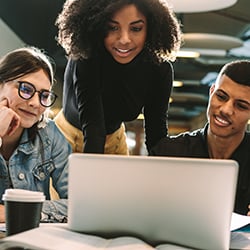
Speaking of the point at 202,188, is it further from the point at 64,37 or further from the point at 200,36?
the point at 200,36

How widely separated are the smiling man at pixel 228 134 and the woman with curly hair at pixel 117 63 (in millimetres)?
152

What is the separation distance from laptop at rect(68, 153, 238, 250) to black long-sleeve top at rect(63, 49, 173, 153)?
3.72 feet

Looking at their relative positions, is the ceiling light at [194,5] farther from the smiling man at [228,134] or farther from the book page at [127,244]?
the book page at [127,244]

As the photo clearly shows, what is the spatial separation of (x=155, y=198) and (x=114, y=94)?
4.37 ft

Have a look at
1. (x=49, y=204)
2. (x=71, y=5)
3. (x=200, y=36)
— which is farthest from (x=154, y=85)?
(x=200, y=36)

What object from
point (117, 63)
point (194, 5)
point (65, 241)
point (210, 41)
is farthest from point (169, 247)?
point (210, 41)

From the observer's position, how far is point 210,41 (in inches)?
210

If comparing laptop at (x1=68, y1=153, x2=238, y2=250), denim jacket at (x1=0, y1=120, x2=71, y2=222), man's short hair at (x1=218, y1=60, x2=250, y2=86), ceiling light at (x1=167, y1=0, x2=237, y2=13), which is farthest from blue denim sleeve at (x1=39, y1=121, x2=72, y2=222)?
ceiling light at (x1=167, y1=0, x2=237, y2=13)

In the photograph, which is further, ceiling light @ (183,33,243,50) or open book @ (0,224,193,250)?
ceiling light @ (183,33,243,50)

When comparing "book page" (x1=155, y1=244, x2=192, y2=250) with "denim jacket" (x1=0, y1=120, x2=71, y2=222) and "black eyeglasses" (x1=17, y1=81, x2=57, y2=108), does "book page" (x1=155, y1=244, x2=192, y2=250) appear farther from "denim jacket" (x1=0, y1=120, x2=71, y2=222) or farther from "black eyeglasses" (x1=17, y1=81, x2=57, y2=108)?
"black eyeglasses" (x1=17, y1=81, x2=57, y2=108)

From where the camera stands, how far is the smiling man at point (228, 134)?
213 centimetres

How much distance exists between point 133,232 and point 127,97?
4.33ft

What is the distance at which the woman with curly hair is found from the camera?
2193 mm

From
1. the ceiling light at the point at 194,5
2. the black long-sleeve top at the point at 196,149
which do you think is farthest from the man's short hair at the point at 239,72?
the ceiling light at the point at 194,5
